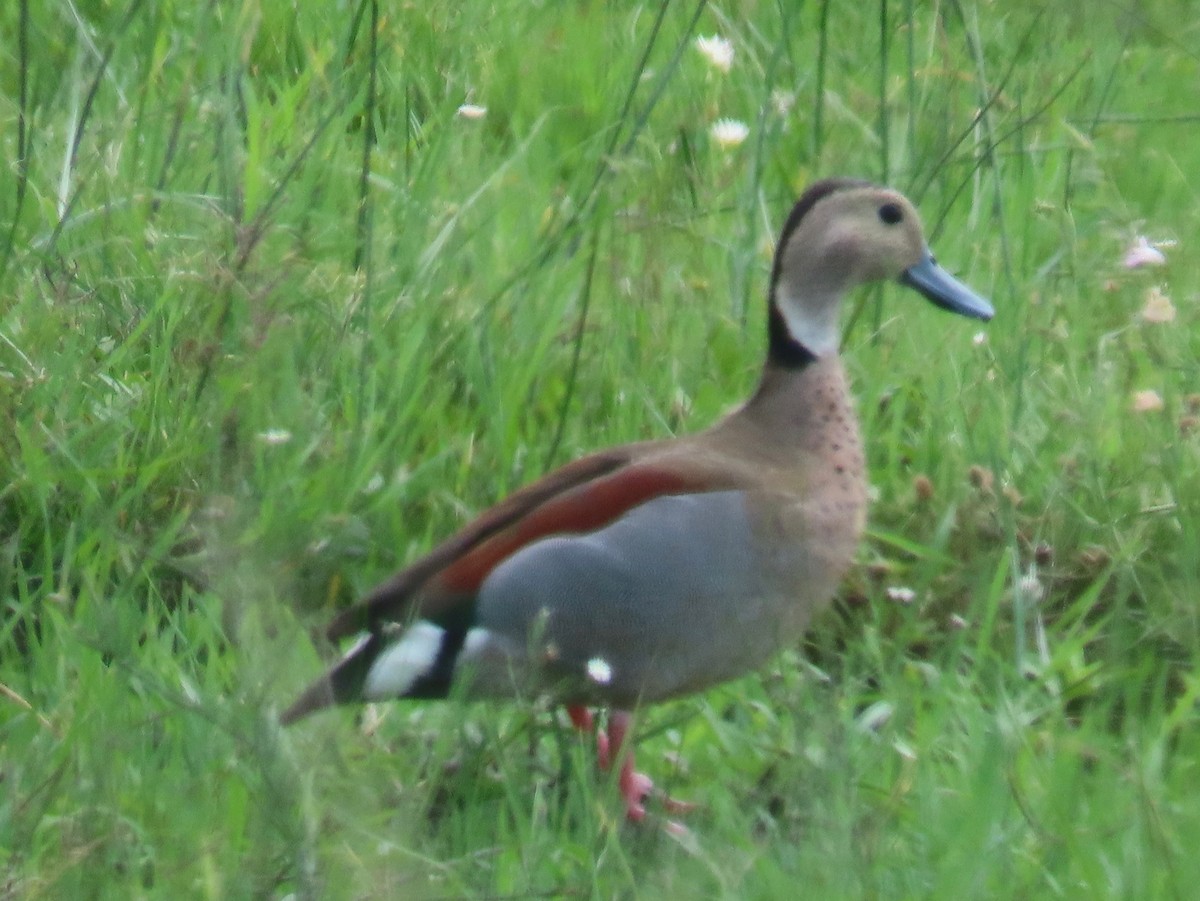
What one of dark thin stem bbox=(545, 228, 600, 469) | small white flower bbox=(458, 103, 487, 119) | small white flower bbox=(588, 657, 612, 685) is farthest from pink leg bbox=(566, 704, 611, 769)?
small white flower bbox=(458, 103, 487, 119)

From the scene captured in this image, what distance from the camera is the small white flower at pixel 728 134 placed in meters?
Result: 5.46

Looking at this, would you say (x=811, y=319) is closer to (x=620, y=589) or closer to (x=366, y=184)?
(x=620, y=589)

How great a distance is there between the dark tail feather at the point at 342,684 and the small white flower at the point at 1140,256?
207 cm

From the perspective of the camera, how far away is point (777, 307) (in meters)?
3.97

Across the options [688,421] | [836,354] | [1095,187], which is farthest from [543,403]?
[1095,187]

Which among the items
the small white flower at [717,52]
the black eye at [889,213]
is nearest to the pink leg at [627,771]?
the black eye at [889,213]

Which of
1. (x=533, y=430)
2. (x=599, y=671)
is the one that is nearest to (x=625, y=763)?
(x=599, y=671)

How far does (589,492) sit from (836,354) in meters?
0.65

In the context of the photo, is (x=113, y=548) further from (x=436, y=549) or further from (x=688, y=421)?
(x=688, y=421)

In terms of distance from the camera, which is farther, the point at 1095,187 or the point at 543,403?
the point at 1095,187

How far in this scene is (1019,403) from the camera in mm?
4234

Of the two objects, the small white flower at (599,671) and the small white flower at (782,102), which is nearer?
the small white flower at (599,671)

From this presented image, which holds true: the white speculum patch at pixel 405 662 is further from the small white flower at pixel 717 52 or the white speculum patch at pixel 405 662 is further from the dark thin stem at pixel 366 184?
the small white flower at pixel 717 52

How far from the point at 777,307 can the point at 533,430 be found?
605 mm
